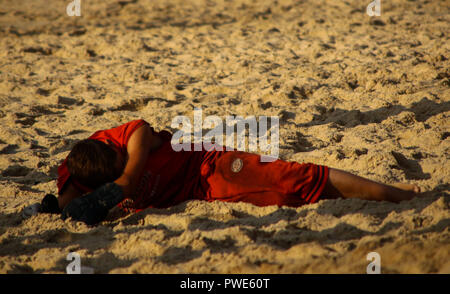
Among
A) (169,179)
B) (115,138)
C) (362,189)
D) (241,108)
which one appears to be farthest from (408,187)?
(241,108)

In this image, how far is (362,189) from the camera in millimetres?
2449

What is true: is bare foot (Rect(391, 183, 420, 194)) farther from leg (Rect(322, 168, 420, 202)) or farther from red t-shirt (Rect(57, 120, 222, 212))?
red t-shirt (Rect(57, 120, 222, 212))

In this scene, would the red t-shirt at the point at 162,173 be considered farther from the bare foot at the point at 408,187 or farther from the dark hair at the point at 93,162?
the bare foot at the point at 408,187

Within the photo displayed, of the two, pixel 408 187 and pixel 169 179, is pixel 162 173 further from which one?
pixel 408 187

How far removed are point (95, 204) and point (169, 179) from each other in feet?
1.54

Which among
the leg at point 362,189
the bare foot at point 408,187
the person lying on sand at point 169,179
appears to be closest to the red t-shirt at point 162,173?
the person lying on sand at point 169,179

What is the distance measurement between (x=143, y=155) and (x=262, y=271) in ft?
3.17

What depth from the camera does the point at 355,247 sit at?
202 centimetres

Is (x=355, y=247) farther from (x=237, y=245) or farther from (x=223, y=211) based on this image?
(x=223, y=211)

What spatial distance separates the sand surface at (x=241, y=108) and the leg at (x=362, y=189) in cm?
6

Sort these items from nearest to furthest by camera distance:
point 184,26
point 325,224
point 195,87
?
point 325,224, point 195,87, point 184,26

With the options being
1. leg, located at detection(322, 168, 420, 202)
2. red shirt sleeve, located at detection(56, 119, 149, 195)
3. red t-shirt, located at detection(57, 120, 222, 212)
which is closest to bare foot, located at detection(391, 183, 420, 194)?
leg, located at detection(322, 168, 420, 202)

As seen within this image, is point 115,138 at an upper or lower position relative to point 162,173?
upper
